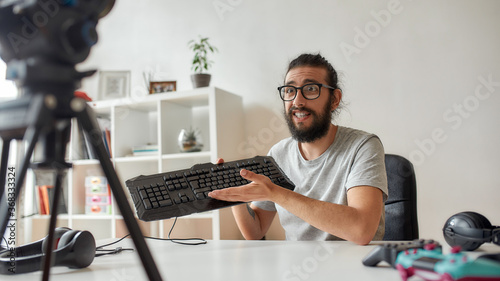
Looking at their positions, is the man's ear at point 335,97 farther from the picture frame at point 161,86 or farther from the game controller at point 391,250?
the picture frame at point 161,86

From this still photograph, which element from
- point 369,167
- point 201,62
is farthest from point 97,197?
point 369,167

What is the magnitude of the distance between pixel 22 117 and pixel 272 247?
77cm

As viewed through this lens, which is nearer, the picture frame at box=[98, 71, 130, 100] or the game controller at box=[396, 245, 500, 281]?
the game controller at box=[396, 245, 500, 281]

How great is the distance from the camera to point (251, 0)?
2.62 meters

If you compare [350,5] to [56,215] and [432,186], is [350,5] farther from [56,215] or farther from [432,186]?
[56,215]

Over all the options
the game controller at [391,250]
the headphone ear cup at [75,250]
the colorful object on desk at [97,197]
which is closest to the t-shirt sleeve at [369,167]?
the game controller at [391,250]

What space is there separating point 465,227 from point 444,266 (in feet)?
1.44

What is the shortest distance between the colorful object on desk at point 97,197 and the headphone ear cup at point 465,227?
2.26 meters

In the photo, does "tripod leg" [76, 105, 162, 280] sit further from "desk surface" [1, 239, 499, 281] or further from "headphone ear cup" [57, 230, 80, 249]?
"headphone ear cup" [57, 230, 80, 249]

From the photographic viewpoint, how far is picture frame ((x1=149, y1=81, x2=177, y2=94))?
2.66 m

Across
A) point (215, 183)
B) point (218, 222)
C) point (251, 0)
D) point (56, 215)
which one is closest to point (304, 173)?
point (215, 183)

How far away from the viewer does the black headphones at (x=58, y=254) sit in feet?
2.63

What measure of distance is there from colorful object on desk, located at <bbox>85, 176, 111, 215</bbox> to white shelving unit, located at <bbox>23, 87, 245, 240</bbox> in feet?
0.18

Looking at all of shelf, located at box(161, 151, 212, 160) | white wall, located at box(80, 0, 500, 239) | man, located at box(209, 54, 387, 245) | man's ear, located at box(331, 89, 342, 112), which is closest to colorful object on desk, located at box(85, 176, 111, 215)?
shelf, located at box(161, 151, 212, 160)
